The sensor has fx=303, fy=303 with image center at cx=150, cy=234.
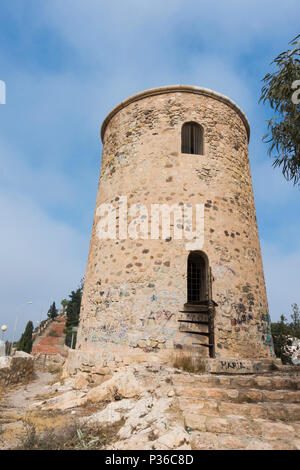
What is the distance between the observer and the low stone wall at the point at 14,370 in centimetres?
975

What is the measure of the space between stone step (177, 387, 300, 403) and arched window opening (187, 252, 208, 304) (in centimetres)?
359

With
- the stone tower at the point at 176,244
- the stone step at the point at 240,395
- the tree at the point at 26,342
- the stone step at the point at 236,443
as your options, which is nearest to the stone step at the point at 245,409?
the stone step at the point at 240,395

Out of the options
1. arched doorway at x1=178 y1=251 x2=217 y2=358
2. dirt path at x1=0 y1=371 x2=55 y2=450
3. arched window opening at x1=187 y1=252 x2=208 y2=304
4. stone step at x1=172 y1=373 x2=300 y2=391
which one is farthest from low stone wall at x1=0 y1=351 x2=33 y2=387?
stone step at x1=172 y1=373 x2=300 y2=391

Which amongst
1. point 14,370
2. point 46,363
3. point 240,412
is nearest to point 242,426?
point 240,412

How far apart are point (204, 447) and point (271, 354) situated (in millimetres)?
6804

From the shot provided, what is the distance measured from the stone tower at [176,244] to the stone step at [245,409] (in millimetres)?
3377

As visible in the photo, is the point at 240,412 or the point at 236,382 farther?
the point at 236,382

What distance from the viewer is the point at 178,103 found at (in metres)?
9.73

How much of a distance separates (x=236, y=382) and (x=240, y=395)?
2.29 ft

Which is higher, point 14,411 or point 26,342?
point 26,342

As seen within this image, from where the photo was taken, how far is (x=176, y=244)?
326 inches

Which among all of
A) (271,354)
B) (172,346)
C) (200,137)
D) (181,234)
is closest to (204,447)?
(172,346)

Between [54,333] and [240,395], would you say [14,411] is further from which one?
[54,333]
